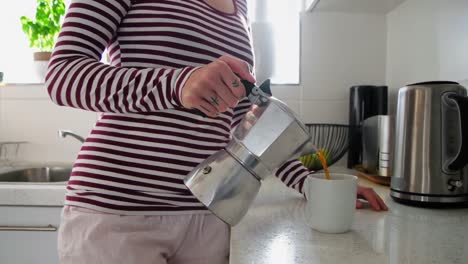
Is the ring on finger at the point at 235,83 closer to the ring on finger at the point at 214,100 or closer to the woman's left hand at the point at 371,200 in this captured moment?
the ring on finger at the point at 214,100

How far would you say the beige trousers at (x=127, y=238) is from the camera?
0.56 meters

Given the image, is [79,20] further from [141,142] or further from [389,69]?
[389,69]

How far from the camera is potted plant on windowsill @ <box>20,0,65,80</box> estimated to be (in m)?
1.46

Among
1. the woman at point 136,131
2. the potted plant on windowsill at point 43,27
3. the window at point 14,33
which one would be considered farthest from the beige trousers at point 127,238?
the window at point 14,33

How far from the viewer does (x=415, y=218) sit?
66 centimetres

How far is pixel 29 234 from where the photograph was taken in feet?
3.48

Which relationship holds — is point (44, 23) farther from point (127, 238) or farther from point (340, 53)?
point (127, 238)

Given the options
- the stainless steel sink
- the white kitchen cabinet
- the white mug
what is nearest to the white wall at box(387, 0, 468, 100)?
the white mug

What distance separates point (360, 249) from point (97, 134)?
0.41m

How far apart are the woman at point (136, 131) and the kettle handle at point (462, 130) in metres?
0.39

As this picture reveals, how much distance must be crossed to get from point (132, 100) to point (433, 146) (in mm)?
527

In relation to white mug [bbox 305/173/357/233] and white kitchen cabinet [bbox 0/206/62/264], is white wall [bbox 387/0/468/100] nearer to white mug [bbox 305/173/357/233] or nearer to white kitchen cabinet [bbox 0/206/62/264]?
white mug [bbox 305/173/357/233]

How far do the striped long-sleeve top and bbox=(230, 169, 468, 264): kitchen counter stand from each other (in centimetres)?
13

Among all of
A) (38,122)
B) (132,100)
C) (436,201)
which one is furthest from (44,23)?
(436,201)
